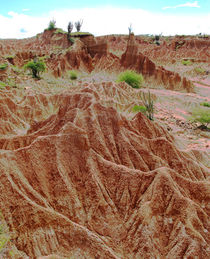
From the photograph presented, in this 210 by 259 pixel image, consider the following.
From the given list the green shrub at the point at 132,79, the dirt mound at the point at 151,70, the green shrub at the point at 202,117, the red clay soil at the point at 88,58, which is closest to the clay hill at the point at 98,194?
the green shrub at the point at 202,117

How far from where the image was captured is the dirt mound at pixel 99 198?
21.9ft

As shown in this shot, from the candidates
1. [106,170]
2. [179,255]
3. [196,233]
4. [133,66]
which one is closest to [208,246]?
[196,233]

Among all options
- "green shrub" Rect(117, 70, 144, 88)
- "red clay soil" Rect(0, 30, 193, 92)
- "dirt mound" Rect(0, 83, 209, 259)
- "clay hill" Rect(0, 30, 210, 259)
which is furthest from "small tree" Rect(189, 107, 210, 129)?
"red clay soil" Rect(0, 30, 193, 92)

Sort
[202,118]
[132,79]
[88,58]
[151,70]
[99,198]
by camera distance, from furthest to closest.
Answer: [88,58], [151,70], [132,79], [202,118], [99,198]

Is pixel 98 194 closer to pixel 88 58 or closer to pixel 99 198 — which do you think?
pixel 99 198

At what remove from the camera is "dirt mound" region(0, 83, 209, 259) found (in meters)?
6.68

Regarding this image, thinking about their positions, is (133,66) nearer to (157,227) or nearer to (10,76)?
(10,76)

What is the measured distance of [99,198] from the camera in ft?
27.0

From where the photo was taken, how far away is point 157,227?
744 centimetres

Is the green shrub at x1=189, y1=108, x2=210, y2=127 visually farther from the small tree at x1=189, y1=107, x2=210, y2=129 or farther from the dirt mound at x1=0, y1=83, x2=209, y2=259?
the dirt mound at x1=0, y1=83, x2=209, y2=259

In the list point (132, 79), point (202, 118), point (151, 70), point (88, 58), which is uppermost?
point (88, 58)

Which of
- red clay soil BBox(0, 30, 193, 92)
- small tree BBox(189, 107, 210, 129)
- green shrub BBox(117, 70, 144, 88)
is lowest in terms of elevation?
small tree BBox(189, 107, 210, 129)

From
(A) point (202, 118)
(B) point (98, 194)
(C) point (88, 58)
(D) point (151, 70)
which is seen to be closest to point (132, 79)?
(D) point (151, 70)

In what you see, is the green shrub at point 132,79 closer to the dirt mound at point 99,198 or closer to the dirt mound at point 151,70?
the dirt mound at point 151,70
